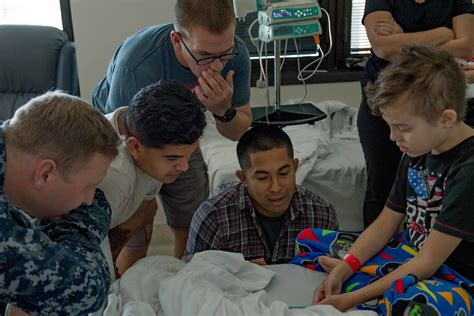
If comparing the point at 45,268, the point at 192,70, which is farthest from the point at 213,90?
the point at 45,268

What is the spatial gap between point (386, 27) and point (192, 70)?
74 cm

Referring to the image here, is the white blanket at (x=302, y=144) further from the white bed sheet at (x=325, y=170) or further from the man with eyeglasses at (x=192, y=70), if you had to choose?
the man with eyeglasses at (x=192, y=70)

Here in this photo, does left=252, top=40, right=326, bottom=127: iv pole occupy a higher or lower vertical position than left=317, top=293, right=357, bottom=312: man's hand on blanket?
higher

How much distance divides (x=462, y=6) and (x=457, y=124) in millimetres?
793

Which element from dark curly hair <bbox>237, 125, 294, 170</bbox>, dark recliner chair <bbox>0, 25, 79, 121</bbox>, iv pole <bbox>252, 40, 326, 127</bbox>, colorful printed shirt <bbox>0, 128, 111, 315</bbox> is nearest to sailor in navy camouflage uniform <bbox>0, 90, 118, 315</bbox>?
colorful printed shirt <bbox>0, 128, 111, 315</bbox>

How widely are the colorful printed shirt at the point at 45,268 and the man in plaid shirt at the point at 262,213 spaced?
806mm

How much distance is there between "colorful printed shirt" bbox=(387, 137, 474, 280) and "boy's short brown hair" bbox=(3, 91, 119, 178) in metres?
0.80

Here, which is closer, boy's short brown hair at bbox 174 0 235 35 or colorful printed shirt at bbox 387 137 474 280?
colorful printed shirt at bbox 387 137 474 280

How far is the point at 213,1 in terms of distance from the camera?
5.16ft

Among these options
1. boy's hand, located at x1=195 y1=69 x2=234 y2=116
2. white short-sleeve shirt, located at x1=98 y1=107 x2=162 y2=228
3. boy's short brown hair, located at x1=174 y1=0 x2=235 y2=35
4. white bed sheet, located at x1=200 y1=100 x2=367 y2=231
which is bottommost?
white bed sheet, located at x1=200 y1=100 x2=367 y2=231

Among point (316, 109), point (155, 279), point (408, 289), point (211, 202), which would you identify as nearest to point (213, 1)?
point (211, 202)

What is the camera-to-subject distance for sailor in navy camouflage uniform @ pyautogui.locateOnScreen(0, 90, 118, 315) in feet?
2.84

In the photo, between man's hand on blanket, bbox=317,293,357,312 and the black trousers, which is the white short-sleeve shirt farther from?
the black trousers

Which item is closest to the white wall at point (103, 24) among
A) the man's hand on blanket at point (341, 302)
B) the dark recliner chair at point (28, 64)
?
the dark recliner chair at point (28, 64)
